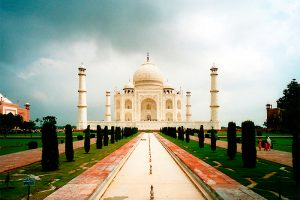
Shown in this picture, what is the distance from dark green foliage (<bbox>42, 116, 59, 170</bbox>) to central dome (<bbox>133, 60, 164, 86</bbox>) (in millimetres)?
39178

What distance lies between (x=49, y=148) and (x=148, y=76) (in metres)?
40.0

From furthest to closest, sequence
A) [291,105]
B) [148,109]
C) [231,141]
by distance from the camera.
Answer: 1. [148,109]
2. [291,105]
3. [231,141]

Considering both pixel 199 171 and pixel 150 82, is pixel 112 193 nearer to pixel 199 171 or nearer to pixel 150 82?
pixel 199 171

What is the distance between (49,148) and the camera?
831 cm

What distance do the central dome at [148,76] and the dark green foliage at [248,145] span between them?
125 ft

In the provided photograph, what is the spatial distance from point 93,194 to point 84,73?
112 feet

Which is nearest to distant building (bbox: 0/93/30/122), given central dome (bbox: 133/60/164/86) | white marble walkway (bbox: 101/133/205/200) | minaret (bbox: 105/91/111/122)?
minaret (bbox: 105/91/111/122)

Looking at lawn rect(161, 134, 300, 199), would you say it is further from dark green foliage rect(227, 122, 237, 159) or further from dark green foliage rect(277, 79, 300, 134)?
dark green foliage rect(277, 79, 300, 134)

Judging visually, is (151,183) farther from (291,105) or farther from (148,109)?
(148,109)

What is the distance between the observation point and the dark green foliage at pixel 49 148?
814 centimetres

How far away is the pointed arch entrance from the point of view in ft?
157

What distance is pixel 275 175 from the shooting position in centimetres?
736

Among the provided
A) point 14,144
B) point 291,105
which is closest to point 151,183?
point 14,144

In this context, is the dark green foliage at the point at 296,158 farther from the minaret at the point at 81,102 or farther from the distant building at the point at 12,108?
the distant building at the point at 12,108
